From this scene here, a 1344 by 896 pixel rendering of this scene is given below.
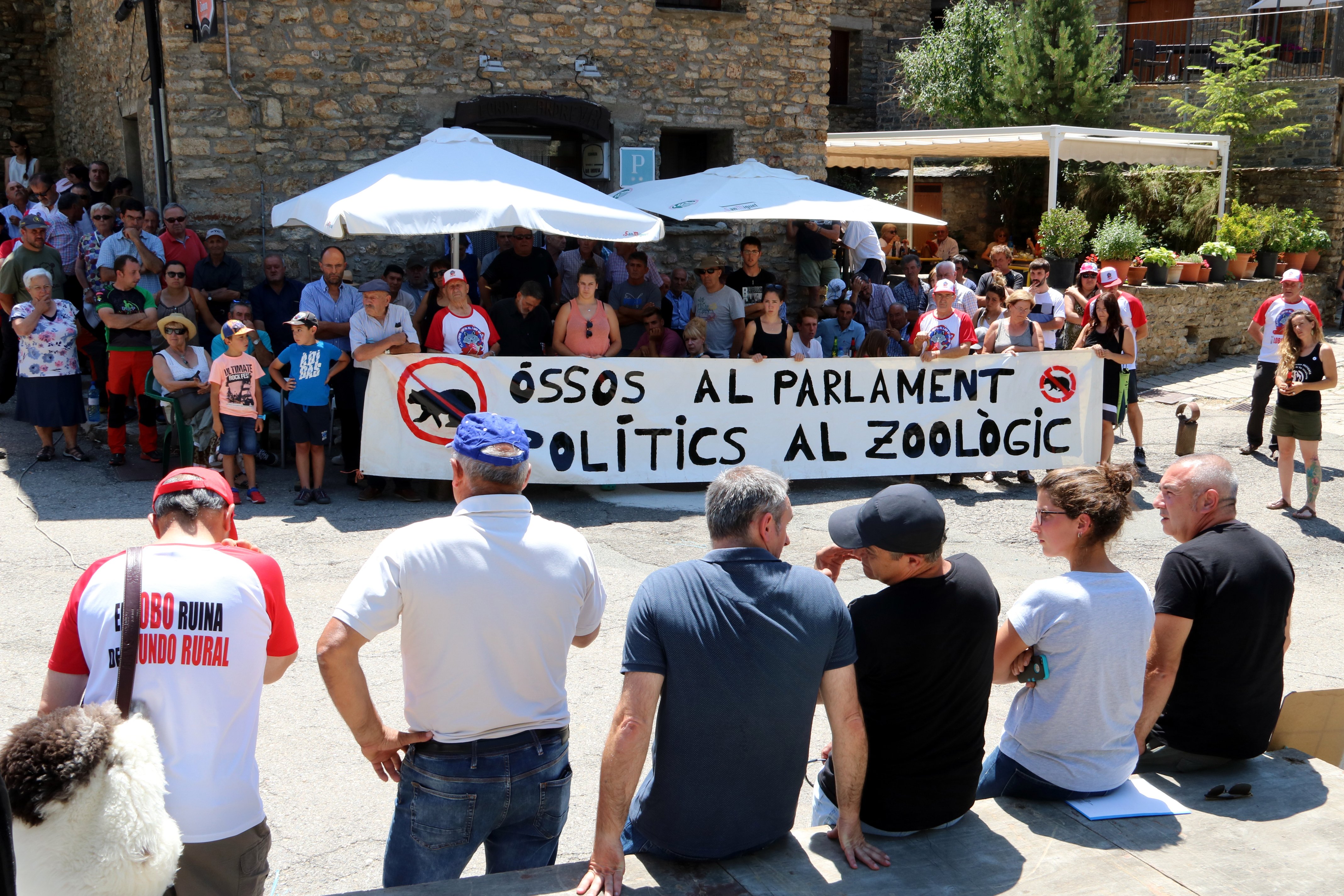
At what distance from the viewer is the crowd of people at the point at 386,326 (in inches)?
356

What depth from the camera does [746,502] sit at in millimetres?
3006

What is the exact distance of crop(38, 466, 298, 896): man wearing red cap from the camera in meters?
2.81

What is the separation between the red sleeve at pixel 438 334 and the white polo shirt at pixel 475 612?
6169mm

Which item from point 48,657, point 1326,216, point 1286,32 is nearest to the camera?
point 48,657

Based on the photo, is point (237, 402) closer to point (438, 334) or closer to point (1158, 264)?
point (438, 334)

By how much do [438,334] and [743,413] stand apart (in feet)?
8.48

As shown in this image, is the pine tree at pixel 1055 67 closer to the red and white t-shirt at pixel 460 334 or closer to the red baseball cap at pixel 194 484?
the red and white t-shirt at pixel 460 334

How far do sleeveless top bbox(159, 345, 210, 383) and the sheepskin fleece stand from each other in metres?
7.02

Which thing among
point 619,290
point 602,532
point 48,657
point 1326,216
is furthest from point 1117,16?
point 48,657

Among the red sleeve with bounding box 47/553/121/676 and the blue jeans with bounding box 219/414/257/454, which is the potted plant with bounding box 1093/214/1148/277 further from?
the red sleeve with bounding box 47/553/121/676

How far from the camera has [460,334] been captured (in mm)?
9203

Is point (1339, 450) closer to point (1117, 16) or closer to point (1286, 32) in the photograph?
point (1286, 32)

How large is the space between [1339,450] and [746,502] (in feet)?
35.0

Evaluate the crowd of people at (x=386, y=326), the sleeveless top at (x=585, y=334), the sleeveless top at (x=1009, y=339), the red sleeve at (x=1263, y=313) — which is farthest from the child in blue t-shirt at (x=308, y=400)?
the red sleeve at (x=1263, y=313)
